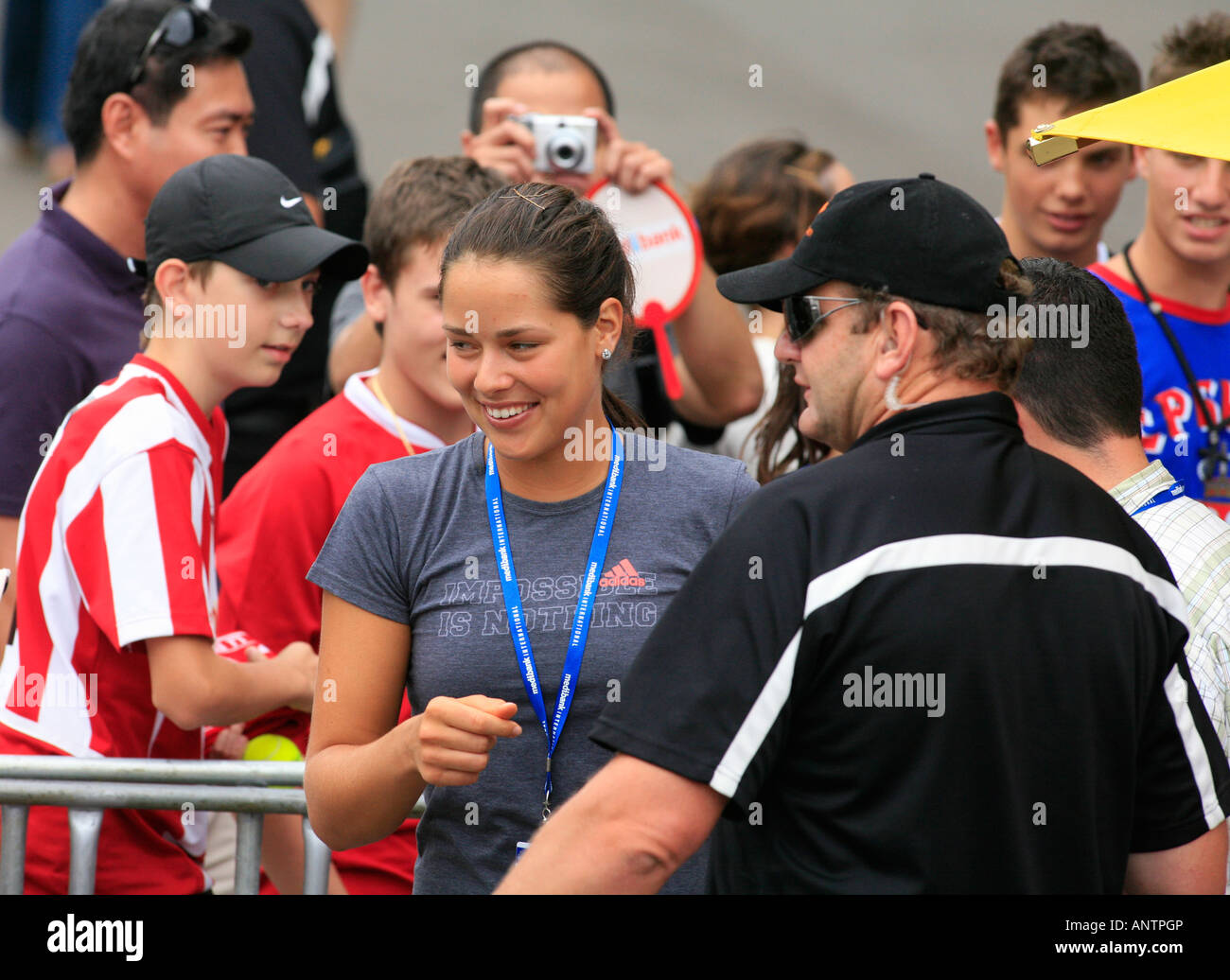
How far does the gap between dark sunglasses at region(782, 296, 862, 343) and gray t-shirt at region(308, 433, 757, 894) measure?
1.22ft

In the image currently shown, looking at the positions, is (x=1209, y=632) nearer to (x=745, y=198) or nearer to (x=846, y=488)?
(x=846, y=488)

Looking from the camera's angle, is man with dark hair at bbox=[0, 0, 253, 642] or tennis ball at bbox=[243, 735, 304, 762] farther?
man with dark hair at bbox=[0, 0, 253, 642]

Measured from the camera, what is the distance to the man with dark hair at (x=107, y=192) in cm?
348

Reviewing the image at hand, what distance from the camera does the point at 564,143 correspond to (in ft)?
13.1

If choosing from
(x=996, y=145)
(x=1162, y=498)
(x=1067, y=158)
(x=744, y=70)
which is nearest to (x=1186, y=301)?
(x=1067, y=158)

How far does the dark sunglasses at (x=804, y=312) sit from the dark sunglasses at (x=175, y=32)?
2.49m

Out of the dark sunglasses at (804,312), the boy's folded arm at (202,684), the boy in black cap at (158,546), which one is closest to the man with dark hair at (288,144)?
the boy in black cap at (158,546)

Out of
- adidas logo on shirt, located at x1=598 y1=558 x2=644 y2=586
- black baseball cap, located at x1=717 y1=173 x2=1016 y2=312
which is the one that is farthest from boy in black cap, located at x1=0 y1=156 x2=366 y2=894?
black baseball cap, located at x1=717 y1=173 x2=1016 y2=312

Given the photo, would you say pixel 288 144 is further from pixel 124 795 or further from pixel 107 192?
pixel 124 795

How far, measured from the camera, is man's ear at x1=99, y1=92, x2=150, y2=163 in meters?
3.87

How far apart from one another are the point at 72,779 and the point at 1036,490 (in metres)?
1.84

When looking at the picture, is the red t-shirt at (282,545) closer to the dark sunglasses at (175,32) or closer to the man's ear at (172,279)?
the man's ear at (172,279)

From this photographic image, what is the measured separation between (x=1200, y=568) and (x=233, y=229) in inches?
79.0

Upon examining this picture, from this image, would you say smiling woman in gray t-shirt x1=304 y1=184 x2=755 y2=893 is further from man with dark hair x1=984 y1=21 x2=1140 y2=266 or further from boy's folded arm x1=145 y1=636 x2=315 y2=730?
man with dark hair x1=984 y1=21 x2=1140 y2=266
